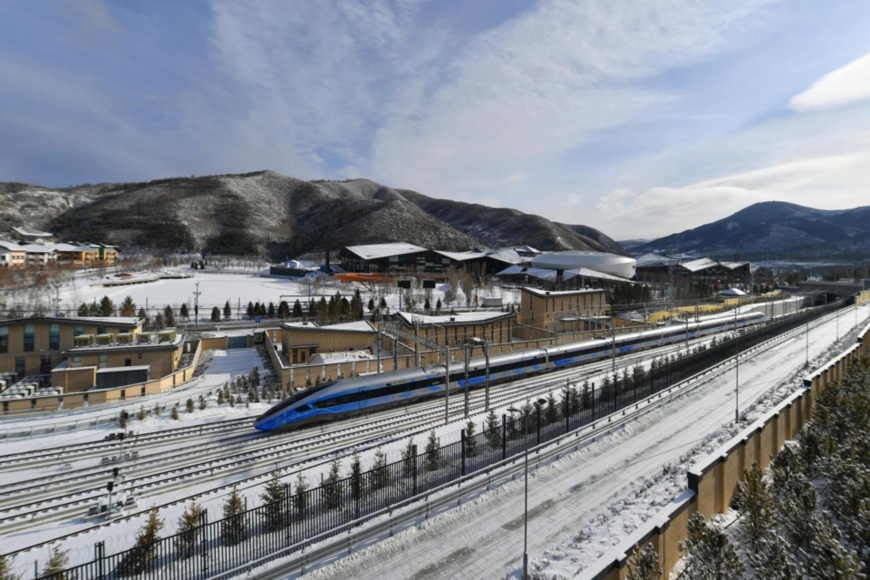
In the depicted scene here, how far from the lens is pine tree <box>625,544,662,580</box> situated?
7.33 metres

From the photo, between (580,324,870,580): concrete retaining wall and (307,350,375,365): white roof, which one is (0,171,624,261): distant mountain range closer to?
(307,350,375,365): white roof

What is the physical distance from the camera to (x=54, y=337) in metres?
33.6

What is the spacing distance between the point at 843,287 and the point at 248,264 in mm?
131502

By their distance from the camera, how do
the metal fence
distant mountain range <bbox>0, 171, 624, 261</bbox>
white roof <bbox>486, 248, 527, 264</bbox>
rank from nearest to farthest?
the metal fence
white roof <bbox>486, 248, 527, 264</bbox>
distant mountain range <bbox>0, 171, 624, 261</bbox>

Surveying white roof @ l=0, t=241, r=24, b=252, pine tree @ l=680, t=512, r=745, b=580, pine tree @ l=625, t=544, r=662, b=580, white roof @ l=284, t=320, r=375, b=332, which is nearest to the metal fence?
pine tree @ l=625, t=544, r=662, b=580

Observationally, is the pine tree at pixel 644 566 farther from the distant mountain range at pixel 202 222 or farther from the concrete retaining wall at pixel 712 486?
the distant mountain range at pixel 202 222

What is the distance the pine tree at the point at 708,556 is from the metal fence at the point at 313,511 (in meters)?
6.58

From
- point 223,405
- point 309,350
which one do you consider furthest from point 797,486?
point 309,350

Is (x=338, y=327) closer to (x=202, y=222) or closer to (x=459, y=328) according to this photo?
(x=459, y=328)

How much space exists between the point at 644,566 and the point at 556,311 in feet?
120

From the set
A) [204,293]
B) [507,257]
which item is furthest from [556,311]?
[507,257]

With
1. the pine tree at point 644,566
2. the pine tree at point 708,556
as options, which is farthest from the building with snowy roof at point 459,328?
the pine tree at point 644,566

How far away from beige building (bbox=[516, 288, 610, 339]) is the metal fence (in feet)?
78.8

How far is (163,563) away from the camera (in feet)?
34.2
